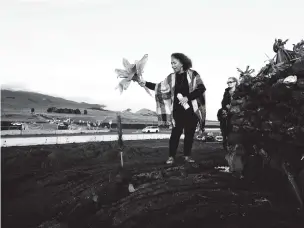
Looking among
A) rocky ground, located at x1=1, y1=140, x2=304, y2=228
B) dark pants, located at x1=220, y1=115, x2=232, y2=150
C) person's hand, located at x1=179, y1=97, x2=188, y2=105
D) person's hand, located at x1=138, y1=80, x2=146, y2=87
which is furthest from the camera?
dark pants, located at x1=220, y1=115, x2=232, y2=150

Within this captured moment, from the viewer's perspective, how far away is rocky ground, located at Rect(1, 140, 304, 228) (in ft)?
8.15

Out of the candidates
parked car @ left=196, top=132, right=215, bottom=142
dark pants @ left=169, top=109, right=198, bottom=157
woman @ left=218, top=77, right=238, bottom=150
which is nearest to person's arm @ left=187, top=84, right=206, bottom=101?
dark pants @ left=169, top=109, right=198, bottom=157

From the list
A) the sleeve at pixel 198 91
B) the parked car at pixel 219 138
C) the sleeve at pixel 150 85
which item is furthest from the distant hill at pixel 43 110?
the parked car at pixel 219 138

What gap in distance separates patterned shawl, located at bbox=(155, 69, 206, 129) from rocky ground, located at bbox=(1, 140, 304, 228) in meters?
0.59

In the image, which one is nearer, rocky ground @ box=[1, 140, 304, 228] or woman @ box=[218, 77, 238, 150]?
rocky ground @ box=[1, 140, 304, 228]

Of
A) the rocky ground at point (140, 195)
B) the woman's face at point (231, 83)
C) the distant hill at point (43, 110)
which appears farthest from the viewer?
the woman's face at point (231, 83)

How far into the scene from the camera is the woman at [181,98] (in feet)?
12.5

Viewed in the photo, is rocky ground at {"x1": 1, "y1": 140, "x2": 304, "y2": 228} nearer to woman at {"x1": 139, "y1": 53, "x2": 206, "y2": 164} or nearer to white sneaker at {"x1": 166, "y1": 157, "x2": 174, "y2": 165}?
white sneaker at {"x1": 166, "y1": 157, "x2": 174, "y2": 165}

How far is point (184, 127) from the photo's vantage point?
13.1 ft

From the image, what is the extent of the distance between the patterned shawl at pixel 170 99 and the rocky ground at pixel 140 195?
594 mm

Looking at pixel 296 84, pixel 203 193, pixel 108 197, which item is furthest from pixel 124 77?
pixel 296 84

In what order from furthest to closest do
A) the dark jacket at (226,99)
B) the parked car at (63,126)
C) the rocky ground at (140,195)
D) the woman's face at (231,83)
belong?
the parked car at (63,126) → the dark jacket at (226,99) → the woman's face at (231,83) → the rocky ground at (140,195)

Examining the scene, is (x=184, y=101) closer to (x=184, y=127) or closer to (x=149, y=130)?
(x=184, y=127)

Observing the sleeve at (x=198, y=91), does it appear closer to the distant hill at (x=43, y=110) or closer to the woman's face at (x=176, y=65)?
the woman's face at (x=176, y=65)
